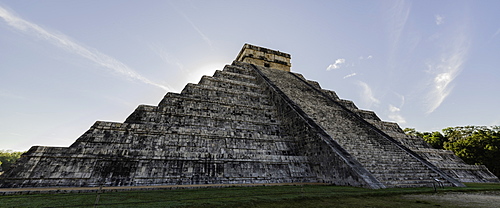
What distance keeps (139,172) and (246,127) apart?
5321 millimetres

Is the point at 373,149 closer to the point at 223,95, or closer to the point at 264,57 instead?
the point at 223,95

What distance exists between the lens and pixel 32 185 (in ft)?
21.3

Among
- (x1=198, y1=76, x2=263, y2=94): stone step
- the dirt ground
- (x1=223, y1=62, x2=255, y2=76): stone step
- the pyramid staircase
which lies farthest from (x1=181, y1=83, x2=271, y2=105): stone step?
the dirt ground

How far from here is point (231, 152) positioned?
9.24 meters

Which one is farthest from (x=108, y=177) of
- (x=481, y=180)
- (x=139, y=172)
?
(x=481, y=180)

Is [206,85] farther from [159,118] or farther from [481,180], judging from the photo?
[481,180]

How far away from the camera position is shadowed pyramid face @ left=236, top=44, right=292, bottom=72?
24.5 m

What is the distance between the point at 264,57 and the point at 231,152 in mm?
17891

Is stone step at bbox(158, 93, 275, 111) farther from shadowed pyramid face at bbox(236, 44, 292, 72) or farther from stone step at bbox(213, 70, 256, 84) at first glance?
shadowed pyramid face at bbox(236, 44, 292, 72)

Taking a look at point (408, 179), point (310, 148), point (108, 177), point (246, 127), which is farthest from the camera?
point (246, 127)

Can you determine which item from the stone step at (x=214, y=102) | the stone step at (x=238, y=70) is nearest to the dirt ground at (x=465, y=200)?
the stone step at (x=214, y=102)

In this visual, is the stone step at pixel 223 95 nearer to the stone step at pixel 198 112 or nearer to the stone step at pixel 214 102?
the stone step at pixel 214 102

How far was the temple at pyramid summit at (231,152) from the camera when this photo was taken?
7.28 metres

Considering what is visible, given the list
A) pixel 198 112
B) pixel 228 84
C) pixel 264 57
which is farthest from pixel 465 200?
pixel 264 57
